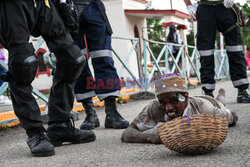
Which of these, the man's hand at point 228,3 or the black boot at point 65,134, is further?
the man's hand at point 228,3

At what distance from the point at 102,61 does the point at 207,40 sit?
61.7 inches

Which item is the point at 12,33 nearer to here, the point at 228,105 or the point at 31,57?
the point at 31,57

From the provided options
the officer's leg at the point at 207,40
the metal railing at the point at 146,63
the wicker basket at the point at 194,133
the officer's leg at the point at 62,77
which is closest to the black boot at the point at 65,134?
the officer's leg at the point at 62,77

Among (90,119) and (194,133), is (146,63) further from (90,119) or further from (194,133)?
(194,133)

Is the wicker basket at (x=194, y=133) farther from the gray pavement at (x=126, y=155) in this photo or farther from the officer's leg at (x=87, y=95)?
the officer's leg at (x=87, y=95)

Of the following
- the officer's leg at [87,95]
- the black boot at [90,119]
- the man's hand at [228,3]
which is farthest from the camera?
the man's hand at [228,3]

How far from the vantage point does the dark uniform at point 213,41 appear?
5031 millimetres

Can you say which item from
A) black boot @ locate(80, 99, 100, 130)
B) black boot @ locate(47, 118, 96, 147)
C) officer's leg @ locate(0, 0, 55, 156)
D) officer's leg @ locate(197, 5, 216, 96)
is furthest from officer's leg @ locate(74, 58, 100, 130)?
officer's leg @ locate(197, 5, 216, 96)

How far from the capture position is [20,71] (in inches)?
107

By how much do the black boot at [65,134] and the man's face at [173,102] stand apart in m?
0.79

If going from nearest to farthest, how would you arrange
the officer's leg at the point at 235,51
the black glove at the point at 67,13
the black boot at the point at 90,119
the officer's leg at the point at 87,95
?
the black glove at the point at 67,13
the black boot at the point at 90,119
the officer's leg at the point at 87,95
the officer's leg at the point at 235,51

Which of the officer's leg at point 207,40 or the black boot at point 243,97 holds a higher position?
the officer's leg at point 207,40

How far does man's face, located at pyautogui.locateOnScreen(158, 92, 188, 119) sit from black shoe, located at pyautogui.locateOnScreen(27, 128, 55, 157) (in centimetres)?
77

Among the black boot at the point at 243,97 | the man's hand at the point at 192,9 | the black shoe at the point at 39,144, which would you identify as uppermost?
the man's hand at the point at 192,9
